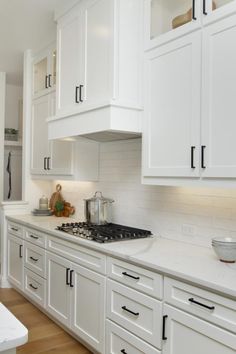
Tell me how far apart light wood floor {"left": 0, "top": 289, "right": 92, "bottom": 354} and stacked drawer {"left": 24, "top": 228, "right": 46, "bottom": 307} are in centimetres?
13

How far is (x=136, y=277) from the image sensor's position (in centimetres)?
213

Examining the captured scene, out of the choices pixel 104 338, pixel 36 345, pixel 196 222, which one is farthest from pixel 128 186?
pixel 36 345

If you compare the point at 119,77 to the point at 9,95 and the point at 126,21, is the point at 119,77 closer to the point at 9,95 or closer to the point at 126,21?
the point at 126,21

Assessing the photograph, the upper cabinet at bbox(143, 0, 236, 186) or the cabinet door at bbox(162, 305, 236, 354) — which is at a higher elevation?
the upper cabinet at bbox(143, 0, 236, 186)

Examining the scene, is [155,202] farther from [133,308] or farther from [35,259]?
[35,259]

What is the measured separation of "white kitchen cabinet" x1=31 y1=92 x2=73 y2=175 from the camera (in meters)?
3.64

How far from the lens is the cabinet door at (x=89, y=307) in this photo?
2449mm

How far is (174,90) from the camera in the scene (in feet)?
7.41

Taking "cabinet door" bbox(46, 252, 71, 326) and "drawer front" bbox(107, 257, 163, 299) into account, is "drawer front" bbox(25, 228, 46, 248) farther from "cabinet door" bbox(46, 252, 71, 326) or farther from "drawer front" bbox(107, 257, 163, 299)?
"drawer front" bbox(107, 257, 163, 299)

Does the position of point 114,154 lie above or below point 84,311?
above

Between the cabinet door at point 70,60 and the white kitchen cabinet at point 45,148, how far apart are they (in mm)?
665

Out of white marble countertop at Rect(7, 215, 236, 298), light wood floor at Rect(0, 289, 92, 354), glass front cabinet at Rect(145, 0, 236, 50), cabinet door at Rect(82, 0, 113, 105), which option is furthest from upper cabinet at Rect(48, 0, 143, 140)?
light wood floor at Rect(0, 289, 92, 354)

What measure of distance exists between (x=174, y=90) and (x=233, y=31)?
1.67 ft

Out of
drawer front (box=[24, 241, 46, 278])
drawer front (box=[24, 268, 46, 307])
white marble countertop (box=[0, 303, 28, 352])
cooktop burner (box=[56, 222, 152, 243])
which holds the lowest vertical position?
drawer front (box=[24, 268, 46, 307])
